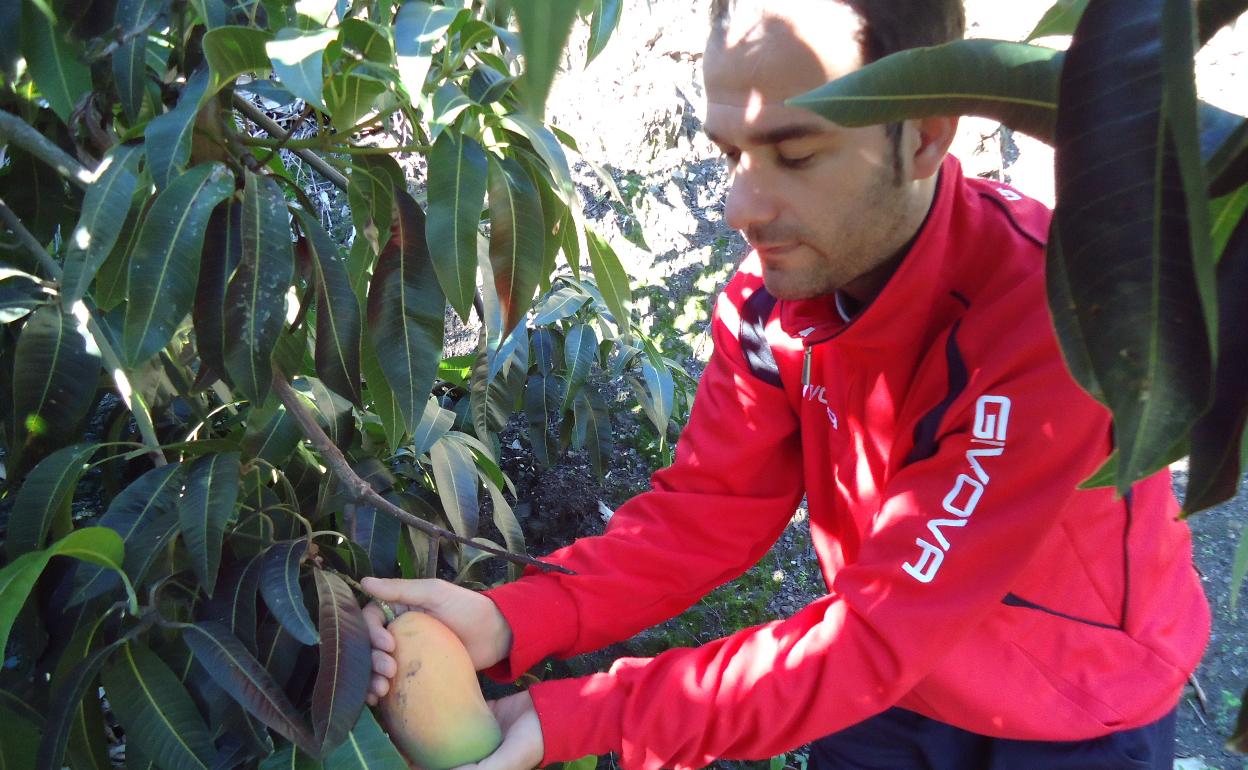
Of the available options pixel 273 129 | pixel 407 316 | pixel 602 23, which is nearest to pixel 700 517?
pixel 407 316

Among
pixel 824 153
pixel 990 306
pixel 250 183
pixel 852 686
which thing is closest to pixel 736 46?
pixel 824 153

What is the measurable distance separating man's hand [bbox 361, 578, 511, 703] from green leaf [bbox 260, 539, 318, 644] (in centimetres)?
11

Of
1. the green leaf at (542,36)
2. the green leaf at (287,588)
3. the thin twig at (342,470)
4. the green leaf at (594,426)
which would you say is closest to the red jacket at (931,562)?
the thin twig at (342,470)

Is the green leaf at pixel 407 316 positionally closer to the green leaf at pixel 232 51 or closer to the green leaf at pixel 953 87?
the green leaf at pixel 232 51

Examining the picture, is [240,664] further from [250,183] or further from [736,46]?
[736,46]

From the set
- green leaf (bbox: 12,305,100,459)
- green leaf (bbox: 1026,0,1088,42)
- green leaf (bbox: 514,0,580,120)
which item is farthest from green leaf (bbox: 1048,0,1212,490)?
green leaf (bbox: 12,305,100,459)

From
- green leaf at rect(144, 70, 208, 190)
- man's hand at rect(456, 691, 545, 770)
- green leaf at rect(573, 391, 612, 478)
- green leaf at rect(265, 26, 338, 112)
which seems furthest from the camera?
green leaf at rect(573, 391, 612, 478)

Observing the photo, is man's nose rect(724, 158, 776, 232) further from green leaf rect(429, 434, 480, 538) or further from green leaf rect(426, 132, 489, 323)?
green leaf rect(429, 434, 480, 538)

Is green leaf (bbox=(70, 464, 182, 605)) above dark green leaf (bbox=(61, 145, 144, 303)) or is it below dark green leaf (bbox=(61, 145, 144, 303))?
below

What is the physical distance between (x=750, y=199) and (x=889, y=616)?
0.55m

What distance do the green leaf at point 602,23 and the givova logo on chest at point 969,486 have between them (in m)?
0.68

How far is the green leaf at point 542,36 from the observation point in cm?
35

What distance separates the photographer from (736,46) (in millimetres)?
1154

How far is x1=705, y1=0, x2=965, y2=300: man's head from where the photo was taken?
113 centimetres
